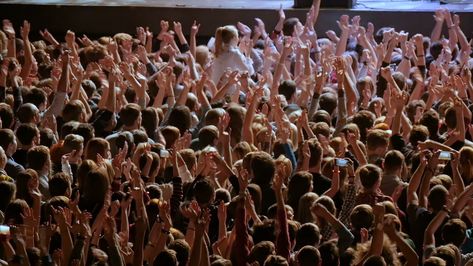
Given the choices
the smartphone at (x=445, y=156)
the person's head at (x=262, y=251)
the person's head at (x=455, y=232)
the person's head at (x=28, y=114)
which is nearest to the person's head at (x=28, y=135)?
the person's head at (x=28, y=114)

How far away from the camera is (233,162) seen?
257 inches

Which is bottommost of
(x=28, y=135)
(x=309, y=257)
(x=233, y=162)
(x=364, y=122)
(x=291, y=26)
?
(x=291, y=26)

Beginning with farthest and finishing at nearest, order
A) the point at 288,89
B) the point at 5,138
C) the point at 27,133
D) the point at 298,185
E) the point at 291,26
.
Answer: the point at 291,26 → the point at 288,89 → the point at 27,133 → the point at 5,138 → the point at 298,185

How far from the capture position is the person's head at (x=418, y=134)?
21.1ft

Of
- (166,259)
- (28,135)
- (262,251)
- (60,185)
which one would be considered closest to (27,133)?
(28,135)

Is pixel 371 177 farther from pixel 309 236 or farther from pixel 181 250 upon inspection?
pixel 181 250

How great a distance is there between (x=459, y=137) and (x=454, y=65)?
7.22 feet

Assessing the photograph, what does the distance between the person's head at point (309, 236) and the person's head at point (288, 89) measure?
2864mm

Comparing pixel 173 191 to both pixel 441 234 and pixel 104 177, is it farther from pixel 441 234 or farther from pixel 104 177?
pixel 441 234

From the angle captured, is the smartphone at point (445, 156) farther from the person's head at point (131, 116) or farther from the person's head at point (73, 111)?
the person's head at point (73, 111)

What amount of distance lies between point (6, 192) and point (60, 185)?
282 mm

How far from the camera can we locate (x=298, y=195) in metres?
5.68

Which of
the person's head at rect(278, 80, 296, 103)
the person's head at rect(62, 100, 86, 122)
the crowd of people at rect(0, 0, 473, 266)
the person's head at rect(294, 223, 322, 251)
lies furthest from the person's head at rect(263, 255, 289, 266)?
the person's head at rect(278, 80, 296, 103)

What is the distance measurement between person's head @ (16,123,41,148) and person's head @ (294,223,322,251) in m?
2.02
